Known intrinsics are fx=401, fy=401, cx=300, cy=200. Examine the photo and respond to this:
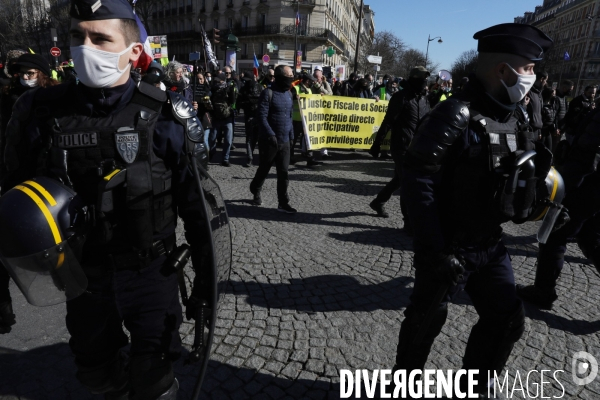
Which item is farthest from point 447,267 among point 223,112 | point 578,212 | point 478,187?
point 223,112

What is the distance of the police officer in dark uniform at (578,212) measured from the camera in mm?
2869

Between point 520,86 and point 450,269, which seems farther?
point 520,86

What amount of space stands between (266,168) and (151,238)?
417 cm

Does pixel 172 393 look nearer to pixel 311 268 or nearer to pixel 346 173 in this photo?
pixel 311 268

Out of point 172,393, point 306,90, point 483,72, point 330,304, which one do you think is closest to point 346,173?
point 306,90

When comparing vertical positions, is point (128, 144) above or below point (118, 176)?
above

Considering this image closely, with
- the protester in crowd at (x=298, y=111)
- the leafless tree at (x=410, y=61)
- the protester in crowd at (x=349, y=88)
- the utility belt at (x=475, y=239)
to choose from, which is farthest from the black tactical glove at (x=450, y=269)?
the leafless tree at (x=410, y=61)

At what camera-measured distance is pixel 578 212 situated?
3.13 metres

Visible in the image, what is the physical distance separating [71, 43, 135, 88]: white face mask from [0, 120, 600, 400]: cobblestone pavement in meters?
1.80

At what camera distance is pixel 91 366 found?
1819mm

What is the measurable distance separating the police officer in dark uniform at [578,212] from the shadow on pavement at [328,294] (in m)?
1.13

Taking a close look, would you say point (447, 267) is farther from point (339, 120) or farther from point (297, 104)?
point (339, 120)

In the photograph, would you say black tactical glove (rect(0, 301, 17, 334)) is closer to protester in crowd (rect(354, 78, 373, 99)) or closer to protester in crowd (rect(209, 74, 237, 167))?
protester in crowd (rect(209, 74, 237, 167))

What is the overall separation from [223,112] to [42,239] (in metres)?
7.22
